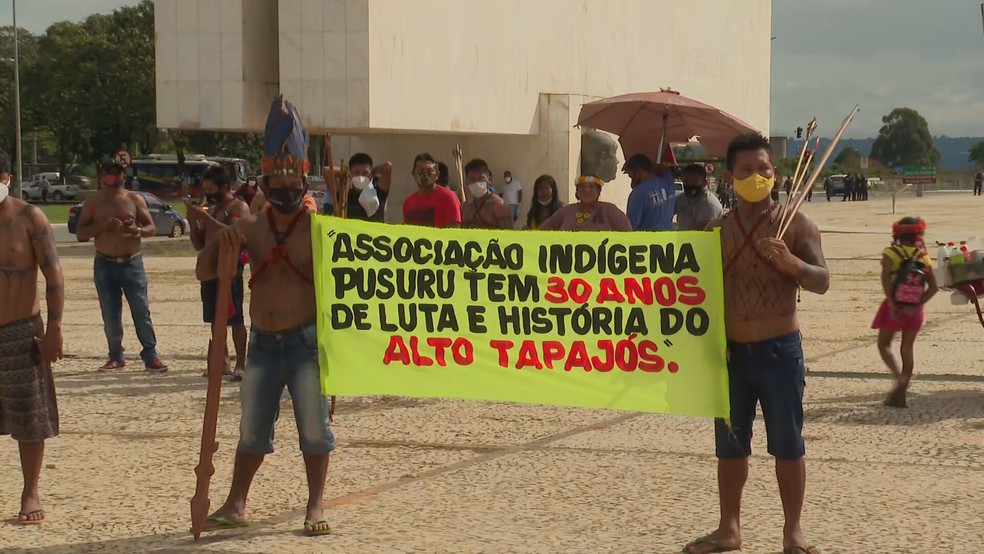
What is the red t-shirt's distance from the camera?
1010 cm

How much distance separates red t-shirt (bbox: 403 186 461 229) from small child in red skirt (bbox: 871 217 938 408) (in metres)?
3.06

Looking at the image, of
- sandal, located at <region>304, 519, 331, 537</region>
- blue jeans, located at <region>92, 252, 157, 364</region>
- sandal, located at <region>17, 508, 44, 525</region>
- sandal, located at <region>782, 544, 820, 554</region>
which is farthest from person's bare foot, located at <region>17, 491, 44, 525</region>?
blue jeans, located at <region>92, 252, 157, 364</region>

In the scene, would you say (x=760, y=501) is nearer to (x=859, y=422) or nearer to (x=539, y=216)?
(x=859, y=422)

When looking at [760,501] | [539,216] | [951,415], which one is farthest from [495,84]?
[760,501]

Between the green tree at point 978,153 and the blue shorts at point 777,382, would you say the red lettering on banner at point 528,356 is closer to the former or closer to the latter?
the blue shorts at point 777,382

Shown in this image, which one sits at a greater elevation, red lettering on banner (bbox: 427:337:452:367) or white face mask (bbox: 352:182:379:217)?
white face mask (bbox: 352:182:379:217)

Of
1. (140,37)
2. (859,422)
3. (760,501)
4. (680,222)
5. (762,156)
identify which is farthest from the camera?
(140,37)

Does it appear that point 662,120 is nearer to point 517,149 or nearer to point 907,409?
point 907,409

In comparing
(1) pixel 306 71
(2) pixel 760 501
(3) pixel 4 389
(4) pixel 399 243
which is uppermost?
(1) pixel 306 71

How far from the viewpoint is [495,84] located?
35.1m

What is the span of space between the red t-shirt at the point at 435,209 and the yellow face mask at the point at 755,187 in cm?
448

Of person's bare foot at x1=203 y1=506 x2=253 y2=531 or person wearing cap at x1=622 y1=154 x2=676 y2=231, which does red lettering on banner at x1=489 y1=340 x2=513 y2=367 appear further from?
person wearing cap at x1=622 y1=154 x2=676 y2=231

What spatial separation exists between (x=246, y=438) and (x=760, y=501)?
99.9 inches

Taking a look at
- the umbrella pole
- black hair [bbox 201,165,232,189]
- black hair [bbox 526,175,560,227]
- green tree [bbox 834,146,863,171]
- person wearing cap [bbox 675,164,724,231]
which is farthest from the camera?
green tree [bbox 834,146,863,171]
